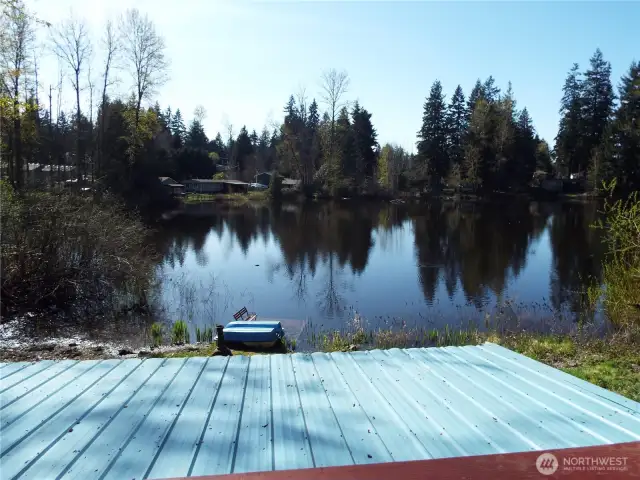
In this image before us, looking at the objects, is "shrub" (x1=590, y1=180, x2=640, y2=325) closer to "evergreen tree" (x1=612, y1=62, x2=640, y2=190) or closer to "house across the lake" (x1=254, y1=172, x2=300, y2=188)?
"evergreen tree" (x1=612, y1=62, x2=640, y2=190)

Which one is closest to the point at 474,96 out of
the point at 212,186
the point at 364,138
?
the point at 364,138

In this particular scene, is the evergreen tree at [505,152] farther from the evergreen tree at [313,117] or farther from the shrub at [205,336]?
the shrub at [205,336]

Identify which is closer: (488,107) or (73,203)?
(73,203)

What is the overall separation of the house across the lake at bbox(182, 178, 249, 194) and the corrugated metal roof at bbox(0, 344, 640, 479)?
65.4m

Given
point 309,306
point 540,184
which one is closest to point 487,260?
point 309,306

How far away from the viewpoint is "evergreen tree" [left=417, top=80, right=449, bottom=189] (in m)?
62.6

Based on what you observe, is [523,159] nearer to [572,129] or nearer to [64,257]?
[572,129]

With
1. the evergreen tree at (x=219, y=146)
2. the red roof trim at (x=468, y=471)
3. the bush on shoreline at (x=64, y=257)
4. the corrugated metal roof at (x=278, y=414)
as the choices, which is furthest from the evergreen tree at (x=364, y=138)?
the red roof trim at (x=468, y=471)

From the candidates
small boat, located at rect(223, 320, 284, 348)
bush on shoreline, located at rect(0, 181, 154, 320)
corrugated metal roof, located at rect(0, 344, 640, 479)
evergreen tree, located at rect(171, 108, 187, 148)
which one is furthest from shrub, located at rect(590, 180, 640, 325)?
evergreen tree, located at rect(171, 108, 187, 148)

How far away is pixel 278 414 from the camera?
3.19 m

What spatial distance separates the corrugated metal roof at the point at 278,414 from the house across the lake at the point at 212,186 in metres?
65.4

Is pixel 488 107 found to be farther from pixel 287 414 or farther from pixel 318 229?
pixel 287 414

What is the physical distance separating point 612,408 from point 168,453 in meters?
2.86

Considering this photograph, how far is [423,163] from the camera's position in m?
64.1
